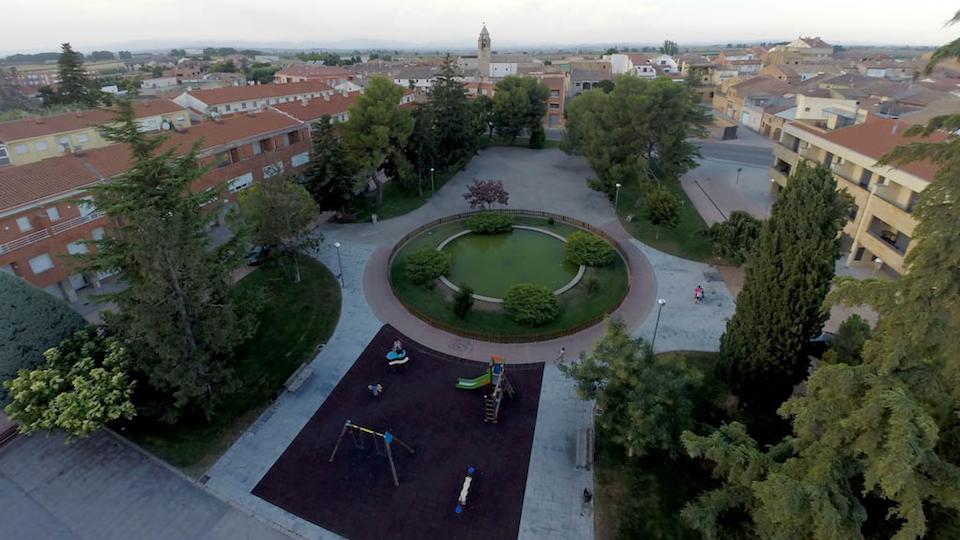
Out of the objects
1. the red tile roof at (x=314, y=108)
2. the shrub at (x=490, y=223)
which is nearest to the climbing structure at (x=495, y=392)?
the shrub at (x=490, y=223)

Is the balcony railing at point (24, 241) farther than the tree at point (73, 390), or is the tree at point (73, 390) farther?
the balcony railing at point (24, 241)

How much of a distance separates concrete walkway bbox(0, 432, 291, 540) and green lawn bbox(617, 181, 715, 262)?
2906 cm

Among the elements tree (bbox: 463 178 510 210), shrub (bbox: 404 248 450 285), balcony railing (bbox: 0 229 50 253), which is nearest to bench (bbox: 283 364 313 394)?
shrub (bbox: 404 248 450 285)

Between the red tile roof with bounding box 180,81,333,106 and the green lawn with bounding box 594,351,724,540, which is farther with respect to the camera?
the red tile roof with bounding box 180,81,333,106

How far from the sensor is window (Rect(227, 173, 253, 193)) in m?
39.3

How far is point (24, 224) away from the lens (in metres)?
24.9

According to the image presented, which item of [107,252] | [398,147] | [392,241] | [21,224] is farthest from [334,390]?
[398,147]

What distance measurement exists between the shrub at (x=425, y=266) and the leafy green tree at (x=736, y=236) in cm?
1721

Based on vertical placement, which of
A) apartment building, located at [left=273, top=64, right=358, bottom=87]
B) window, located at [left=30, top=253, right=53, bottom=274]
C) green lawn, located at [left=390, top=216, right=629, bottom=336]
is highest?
apartment building, located at [left=273, top=64, right=358, bottom=87]

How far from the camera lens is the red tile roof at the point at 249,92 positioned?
5947 centimetres

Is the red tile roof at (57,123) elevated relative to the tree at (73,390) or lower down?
elevated

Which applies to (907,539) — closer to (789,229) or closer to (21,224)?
(789,229)

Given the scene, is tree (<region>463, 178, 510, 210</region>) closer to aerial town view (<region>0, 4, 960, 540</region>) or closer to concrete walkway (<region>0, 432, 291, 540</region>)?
aerial town view (<region>0, 4, 960, 540</region>)

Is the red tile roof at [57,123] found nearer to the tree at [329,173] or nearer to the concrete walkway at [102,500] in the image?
the tree at [329,173]
